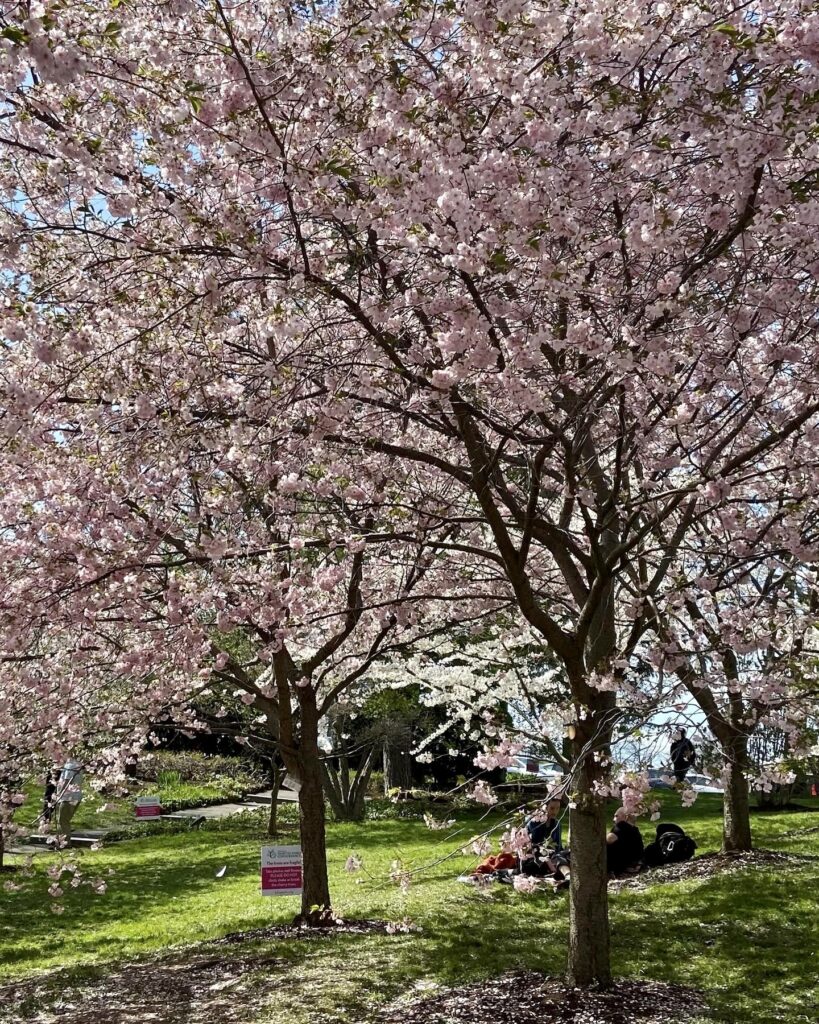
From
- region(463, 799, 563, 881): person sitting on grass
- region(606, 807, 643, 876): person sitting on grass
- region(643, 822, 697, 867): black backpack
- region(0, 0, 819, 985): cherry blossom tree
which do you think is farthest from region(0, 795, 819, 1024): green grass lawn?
region(0, 0, 819, 985): cherry blossom tree

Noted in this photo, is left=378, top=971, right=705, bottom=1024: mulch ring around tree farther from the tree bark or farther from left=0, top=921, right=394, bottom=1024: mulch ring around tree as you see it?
the tree bark

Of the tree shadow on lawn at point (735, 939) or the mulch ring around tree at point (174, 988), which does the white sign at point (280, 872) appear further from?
the tree shadow on lawn at point (735, 939)

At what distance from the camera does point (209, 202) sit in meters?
4.59

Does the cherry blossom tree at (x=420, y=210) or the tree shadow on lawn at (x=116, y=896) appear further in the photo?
the tree shadow on lawn at (x=116, y=896)

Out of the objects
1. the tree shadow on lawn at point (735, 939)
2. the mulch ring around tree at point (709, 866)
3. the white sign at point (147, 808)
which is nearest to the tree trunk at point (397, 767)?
the white sign at point (147, 808)

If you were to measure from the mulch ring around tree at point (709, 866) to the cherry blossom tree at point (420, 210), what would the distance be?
15.5 ft

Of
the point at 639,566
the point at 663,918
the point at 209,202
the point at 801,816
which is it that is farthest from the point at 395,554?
the point at 801,816

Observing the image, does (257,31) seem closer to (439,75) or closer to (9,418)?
(439,75)

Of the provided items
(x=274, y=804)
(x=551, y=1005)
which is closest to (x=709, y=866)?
(x=551, y=1005)

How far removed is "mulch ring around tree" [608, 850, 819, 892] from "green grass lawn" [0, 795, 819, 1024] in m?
0.31

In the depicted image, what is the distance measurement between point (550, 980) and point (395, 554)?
4.14m

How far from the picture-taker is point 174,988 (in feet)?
25.2

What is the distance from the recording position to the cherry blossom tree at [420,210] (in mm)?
3764

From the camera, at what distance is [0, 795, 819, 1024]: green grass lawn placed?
21.5ft
